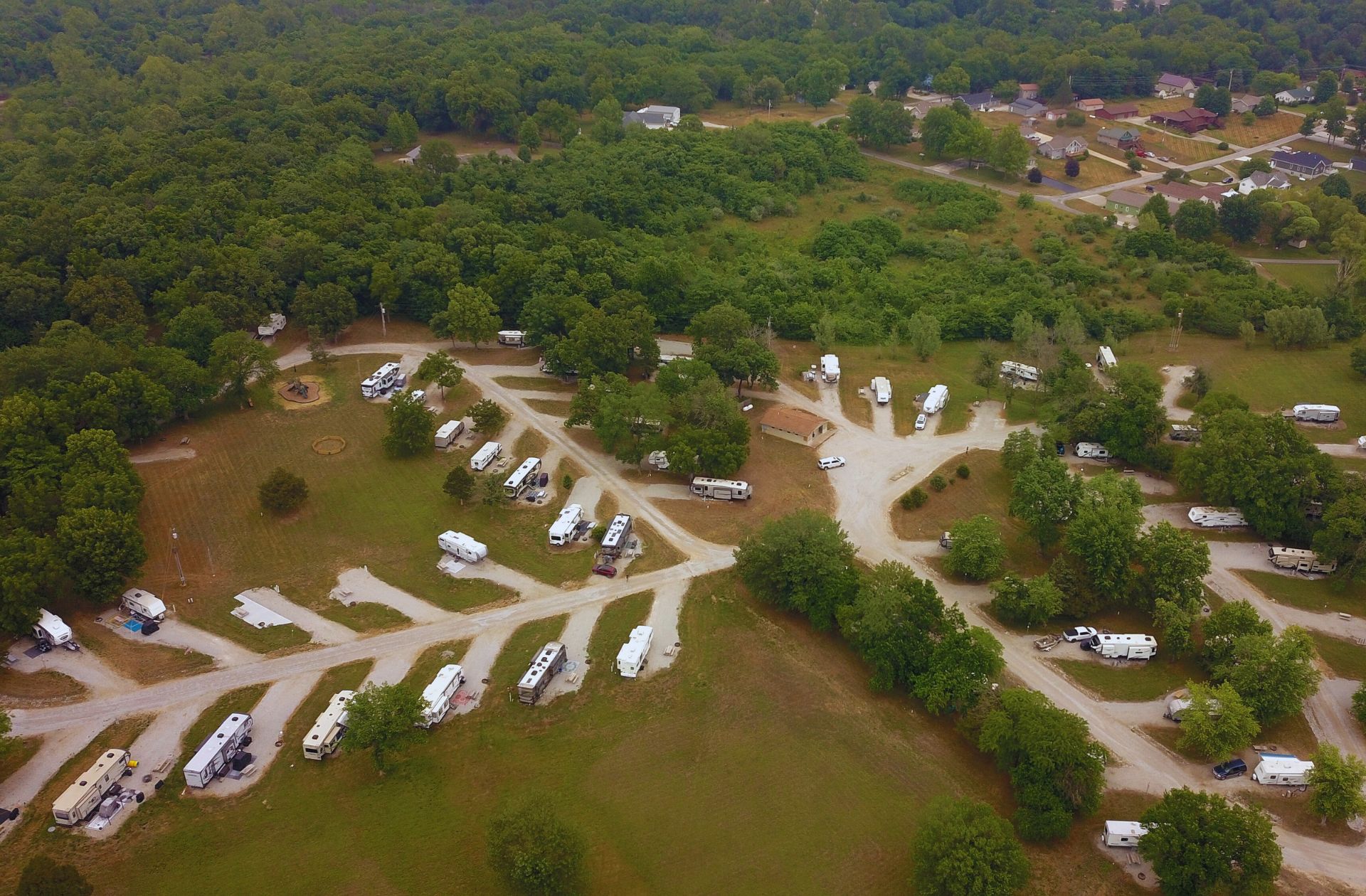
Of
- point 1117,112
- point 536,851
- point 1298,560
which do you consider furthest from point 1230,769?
point 1117,112

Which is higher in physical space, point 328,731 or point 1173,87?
point 1173,87

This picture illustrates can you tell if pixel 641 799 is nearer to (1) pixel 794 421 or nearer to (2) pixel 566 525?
(2) pixel 566 525

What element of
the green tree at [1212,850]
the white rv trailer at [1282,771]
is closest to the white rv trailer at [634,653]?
the green tree at [1212,850]

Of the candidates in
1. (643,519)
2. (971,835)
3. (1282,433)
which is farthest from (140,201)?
(1282,433)

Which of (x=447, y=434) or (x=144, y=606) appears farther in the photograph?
(x=447, y=434)

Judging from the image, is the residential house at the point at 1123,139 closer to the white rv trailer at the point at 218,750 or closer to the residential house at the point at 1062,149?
the residential house at the point at 1062,149

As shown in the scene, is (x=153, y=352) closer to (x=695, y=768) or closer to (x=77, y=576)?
(x=77, y=576)

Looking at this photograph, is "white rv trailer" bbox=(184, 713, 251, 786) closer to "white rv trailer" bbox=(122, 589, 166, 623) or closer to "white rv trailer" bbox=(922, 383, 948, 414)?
"white rv trailer" bbox=(122, 589, 166, 623)
